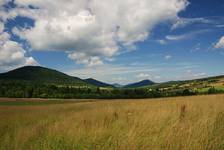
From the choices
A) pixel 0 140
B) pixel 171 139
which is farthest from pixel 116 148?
pixel 0 140

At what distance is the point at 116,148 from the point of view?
4477 millimetres

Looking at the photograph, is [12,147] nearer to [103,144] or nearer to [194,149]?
[103,144]

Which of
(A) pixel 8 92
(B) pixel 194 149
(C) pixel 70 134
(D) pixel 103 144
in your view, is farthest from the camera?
(A) pixel 8 92

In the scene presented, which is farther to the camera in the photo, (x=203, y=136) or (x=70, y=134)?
(x=70, y=134)

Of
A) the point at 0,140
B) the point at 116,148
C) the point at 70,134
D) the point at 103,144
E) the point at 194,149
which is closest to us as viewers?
the point at 194,149

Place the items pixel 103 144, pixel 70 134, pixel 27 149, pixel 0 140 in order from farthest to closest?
pixel 0 140 < pixel 70 134 < pixel 27 149 < pixel 103 144

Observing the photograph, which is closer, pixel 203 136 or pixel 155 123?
pixel 203 136

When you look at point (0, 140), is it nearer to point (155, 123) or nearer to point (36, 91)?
point (155, 123)

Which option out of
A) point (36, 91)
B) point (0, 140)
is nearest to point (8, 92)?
point (36, 91)

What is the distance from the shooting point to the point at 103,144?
16.2ft

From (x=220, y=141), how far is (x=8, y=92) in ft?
380

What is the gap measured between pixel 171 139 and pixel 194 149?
0.62 metres

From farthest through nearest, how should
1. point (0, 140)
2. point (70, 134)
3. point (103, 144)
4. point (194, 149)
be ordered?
point (0, 140) → point (70, 134) → point (103, 144) → point (194, 149)

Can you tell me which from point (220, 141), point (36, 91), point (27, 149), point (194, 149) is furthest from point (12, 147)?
point (36, 91)
